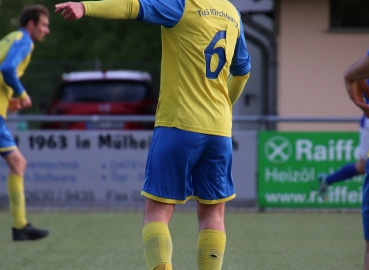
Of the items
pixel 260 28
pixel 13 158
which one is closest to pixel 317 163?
pixel 260 28

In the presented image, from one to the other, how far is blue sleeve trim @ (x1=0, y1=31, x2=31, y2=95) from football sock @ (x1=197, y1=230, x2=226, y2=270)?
11.4 feet

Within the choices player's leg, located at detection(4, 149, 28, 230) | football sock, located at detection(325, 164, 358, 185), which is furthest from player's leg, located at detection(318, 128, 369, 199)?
player's leg, located at detection(4, 149, 28, 230)

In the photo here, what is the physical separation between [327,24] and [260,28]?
122 centimetres

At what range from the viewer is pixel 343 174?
951 cm

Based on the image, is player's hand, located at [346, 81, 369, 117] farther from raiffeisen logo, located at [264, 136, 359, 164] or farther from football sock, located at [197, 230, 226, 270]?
raiffeisen logo, located at [264, 136, 359, 164]

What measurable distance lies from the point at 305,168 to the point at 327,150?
394mm

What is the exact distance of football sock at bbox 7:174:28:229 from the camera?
7.59 meters

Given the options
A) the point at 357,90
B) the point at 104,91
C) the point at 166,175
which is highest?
the point at 357,90

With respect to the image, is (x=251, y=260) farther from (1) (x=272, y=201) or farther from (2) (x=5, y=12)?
(2) (x=5, y=12)

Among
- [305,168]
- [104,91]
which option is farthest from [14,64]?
[104,91]

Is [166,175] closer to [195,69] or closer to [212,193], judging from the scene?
[212,193]

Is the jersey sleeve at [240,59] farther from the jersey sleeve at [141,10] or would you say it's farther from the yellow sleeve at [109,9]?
the yellow sleeve at [109,9]

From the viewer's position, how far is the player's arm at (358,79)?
4.25m

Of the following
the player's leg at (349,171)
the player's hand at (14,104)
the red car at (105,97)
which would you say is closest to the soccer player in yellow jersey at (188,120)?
the player's hand at (14,104)
